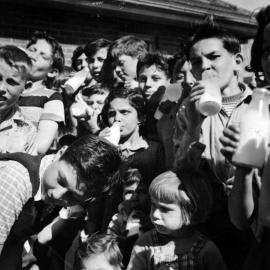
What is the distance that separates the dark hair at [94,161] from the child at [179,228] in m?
0.27

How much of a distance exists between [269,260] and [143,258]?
0.84 metres

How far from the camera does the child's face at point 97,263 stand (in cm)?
238

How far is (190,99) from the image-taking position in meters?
2.15

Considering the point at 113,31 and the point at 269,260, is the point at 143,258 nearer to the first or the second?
the point at 269,260

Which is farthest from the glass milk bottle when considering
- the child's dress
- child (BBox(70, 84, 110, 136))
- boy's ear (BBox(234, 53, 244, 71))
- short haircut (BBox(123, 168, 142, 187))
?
child (BBox(70, 84, 110, 136))

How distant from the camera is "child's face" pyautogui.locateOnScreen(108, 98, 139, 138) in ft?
10.4

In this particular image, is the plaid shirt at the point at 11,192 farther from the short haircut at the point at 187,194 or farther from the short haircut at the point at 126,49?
the short haircut at the point at 126,49

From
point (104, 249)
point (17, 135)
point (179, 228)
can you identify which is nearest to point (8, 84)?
point (17, 135)

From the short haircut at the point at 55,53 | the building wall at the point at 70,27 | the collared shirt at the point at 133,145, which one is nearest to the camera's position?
the collared shirt at the point at 133,145

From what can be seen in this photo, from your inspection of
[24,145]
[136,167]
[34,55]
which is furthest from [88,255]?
[34,55]

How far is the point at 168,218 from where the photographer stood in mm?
2146

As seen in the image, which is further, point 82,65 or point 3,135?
point 82,65

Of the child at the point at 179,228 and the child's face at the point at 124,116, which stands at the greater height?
the child's face at the point at 124,116

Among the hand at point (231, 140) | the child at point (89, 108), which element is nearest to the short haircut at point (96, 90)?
the child at point (89, 108)
